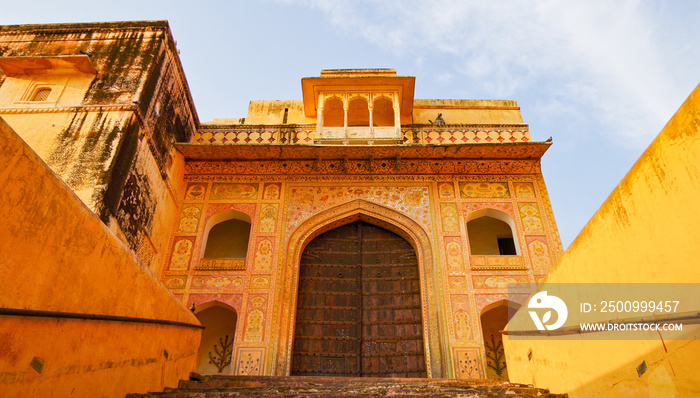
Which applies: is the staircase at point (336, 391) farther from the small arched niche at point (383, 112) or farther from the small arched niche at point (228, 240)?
the small arched niche at point (383, 112)

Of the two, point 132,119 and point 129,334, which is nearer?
point 129,334

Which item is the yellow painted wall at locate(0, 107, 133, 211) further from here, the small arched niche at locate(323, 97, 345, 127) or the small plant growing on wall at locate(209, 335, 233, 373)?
the small arched niche at locate(323, 97, 345, 127)

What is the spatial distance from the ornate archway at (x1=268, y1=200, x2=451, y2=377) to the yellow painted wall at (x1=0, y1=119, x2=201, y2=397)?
4214 mm

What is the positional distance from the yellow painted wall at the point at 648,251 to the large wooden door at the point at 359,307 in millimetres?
4829

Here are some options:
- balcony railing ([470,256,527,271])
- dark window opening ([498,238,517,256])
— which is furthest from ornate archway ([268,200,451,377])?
dark window opening ([498,238,517,256])

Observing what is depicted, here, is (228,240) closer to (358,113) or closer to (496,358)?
(358,113)

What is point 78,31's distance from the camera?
8758 mm

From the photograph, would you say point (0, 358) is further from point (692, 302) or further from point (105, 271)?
point (692, 302)

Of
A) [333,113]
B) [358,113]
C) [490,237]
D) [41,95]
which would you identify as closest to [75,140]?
[41,95]

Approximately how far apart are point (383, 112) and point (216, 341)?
20.2 feet

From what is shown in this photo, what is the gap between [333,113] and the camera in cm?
1070

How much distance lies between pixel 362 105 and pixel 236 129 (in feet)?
9.48

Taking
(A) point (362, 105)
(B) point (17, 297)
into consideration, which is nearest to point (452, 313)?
(A) point (362, 105)

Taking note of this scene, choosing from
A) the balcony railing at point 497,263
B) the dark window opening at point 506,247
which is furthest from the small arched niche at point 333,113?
the dark window opening at point 506,247
